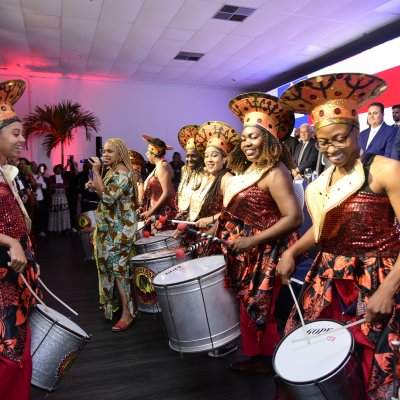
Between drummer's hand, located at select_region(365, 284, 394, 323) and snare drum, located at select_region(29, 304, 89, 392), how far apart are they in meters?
1.33

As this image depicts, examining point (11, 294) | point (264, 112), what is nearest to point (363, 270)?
point (264, 112)

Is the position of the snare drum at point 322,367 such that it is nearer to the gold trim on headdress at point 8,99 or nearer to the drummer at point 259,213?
the drummer at point 259,213

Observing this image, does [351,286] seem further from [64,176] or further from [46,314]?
[64,176]

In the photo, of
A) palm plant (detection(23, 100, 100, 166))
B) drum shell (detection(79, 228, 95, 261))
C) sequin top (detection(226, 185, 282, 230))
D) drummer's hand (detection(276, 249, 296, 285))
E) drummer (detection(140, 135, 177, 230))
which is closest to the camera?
drummer's hand (detection(276, 249, 296, 285))

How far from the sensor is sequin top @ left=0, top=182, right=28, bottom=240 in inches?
76.6

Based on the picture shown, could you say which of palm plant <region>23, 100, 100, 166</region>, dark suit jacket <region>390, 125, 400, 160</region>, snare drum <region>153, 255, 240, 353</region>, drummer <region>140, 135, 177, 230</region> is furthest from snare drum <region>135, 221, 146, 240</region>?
palm plant <region>23, 100, 100, 166</region>

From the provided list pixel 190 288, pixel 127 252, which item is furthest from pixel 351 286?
pixel 127 252

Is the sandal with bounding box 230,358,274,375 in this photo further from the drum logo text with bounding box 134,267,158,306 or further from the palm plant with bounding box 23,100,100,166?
the palm plant with bounding box 23,100,100,166

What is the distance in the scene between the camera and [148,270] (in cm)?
354

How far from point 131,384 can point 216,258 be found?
0.96 meters

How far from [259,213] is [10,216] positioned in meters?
1.34

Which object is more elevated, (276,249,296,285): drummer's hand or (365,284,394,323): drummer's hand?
(276,249,296,285): drummer's hand

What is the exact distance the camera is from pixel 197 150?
13.3ft

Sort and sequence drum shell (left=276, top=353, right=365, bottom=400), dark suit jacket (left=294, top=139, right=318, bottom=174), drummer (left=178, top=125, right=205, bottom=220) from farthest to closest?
dark suit jacket (left=294, top=139, right=318, bottom=174)
drummer (left=178, top=125, right=205, bottom=220)
drum shell (left=276, top=353, right=365, bottom=400)
